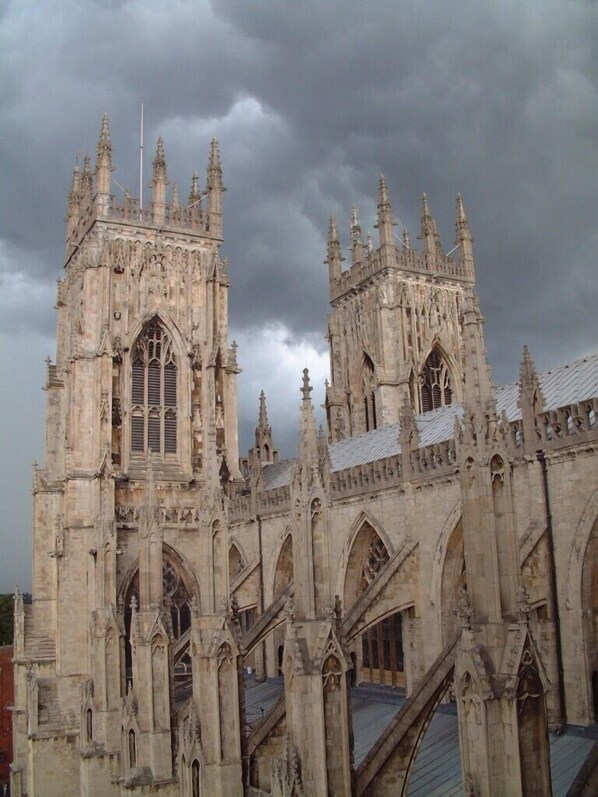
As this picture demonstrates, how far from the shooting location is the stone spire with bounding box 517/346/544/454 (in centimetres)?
2097

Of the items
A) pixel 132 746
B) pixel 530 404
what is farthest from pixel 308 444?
pixel 132 746

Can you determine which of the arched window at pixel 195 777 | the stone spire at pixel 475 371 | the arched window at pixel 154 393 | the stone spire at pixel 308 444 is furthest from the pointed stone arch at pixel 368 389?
the stone spire at pixel 475 371

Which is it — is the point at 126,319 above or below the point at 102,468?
above

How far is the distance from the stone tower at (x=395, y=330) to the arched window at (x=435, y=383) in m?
0.05

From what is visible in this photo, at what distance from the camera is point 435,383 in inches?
1807

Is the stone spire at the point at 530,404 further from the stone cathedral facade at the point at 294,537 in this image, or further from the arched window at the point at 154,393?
the arched window at the point at 154,393

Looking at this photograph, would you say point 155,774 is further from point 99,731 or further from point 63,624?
point 63,624

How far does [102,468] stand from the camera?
1414 inches

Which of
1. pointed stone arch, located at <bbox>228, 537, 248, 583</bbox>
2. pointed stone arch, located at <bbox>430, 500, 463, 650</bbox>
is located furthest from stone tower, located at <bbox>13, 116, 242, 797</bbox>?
pointed stone arch, located at <bbox>430, 500, 463, 650</bbox>

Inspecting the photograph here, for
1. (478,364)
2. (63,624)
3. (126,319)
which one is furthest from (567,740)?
(126,319)

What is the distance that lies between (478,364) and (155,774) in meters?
15.6

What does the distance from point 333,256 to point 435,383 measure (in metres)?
9.91

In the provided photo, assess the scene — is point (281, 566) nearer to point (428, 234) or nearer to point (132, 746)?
point (132, 746)

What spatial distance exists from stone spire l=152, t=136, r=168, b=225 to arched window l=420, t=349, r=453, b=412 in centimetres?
1493
